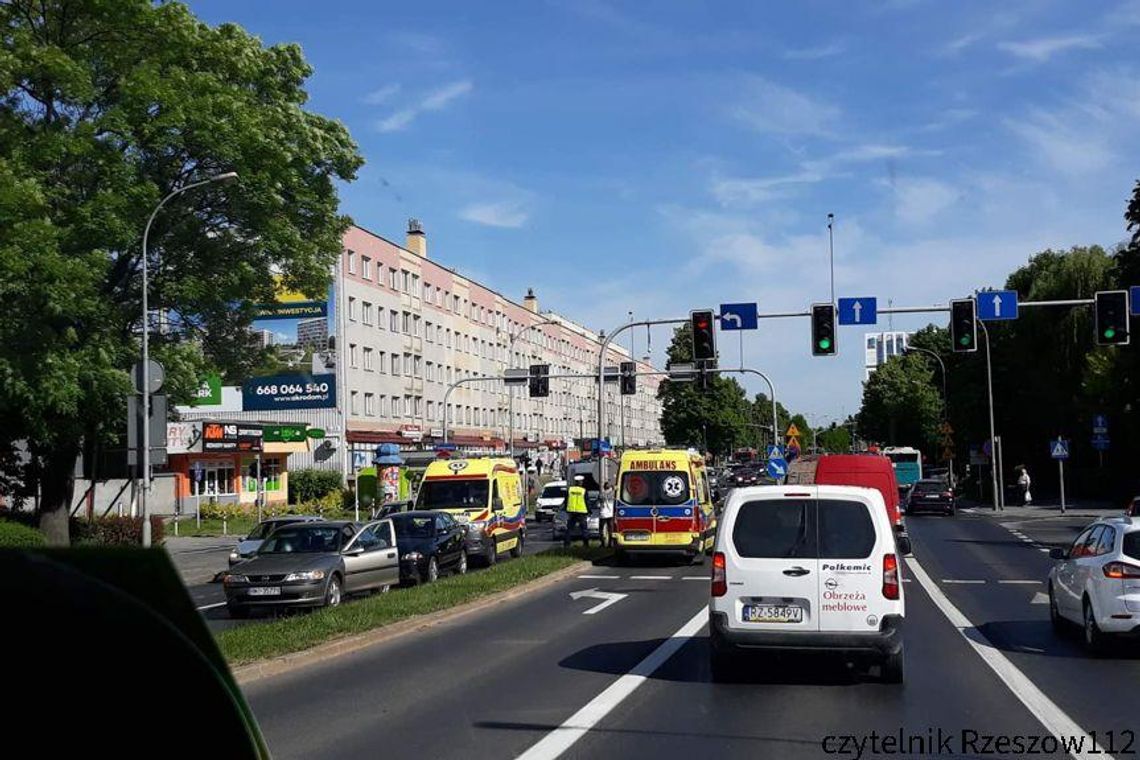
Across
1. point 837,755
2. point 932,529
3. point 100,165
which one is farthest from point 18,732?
point 932,529

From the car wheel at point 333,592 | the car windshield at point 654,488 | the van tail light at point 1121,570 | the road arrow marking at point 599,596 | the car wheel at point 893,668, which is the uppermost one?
the car windshield at point 654,488

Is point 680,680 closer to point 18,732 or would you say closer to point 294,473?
point 18,732

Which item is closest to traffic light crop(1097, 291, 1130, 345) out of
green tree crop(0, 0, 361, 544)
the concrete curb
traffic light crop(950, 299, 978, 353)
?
traffic light crop(950, 299, 978, 353)

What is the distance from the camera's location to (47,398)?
23.3m

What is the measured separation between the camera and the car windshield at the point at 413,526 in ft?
77.4

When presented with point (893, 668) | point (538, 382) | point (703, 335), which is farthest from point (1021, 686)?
point (538, 382)

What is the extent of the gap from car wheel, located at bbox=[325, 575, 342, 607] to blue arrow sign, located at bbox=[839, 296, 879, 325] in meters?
15.3

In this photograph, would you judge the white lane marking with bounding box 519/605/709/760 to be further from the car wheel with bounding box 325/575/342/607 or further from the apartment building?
the apartment building

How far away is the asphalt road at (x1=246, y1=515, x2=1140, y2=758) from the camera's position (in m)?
8.18

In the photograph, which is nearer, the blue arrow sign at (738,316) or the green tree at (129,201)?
the green tree at (129,201)

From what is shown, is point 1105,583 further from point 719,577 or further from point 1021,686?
point 719,577

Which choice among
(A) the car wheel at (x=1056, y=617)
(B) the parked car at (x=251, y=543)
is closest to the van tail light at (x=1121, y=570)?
(A) the car wheel at (x=1056, y=617)

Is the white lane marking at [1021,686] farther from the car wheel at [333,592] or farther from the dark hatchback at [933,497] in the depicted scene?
the dark hatchback at [933,497]

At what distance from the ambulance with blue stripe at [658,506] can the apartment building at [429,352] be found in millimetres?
28987
